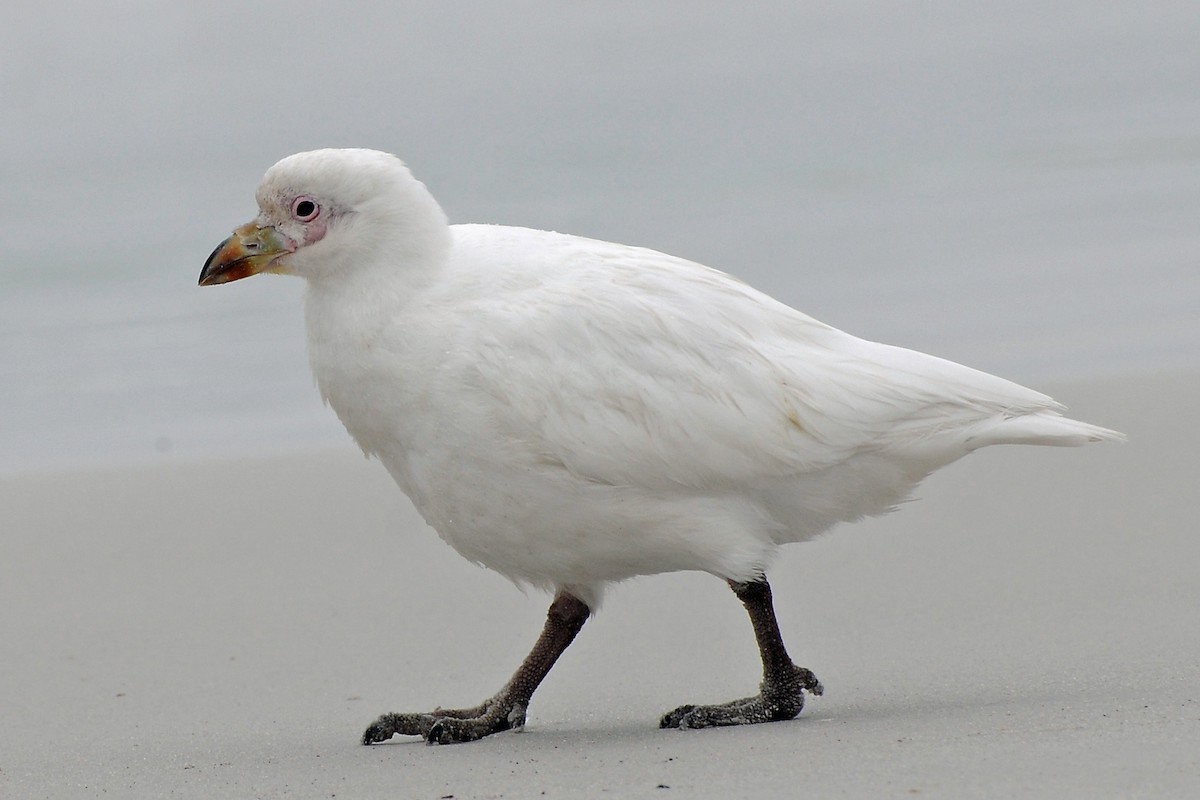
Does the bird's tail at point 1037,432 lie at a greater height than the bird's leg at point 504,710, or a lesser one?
greater

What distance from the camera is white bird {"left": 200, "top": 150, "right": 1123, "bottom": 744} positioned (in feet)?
18.4

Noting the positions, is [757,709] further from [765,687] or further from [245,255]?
[245,255]

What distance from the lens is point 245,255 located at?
612 cm

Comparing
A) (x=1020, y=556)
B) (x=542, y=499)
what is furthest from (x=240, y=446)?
(x=542, y=499)

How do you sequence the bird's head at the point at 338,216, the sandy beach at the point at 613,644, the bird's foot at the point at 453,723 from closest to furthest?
the sandy beach at the point at 613,644, the bird's foot at the point at 453,723, the bird's head at the point at 338,216

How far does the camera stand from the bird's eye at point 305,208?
237 inches

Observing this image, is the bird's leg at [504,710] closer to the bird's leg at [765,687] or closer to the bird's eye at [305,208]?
the bird's leg at [765,687]

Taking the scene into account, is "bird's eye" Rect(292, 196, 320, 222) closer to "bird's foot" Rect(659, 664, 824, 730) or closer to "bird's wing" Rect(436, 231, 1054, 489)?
"bird's wing" Rect(436, 231, 1054, 489)

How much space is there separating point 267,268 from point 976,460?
4.90 meters

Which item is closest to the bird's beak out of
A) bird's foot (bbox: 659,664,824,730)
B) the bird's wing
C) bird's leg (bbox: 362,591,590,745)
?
the bird's wing

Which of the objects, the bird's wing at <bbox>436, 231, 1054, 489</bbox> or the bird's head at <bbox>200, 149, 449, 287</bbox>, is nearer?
the bird's wing at <bbox>436, 231, 1054, 489</bbox>

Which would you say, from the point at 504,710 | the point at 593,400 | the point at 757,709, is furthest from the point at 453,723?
the point at 593,400

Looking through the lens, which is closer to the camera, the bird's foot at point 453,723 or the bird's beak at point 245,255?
the bird's foot at point 453,723

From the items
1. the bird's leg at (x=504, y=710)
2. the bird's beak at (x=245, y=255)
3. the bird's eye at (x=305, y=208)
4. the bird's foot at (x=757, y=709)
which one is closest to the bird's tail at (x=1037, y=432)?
the bird's foot at (x=757, y=709)
